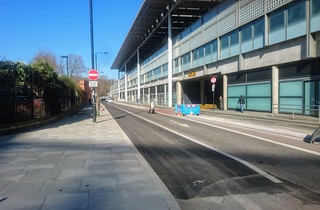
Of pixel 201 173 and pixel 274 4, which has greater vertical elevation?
pixel 274 4

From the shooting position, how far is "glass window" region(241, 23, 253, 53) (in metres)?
31.2

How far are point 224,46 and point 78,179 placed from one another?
31892mm

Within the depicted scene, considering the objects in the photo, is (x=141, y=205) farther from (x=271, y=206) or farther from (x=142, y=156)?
(x=142, y=156)

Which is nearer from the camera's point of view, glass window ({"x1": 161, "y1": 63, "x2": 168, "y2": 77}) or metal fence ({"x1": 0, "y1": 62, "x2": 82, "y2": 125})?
metal fence ({"x1": 0, "y1": 62, "x2": 82, "y2": 125})

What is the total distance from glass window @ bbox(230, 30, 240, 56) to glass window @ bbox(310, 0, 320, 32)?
10842 mm

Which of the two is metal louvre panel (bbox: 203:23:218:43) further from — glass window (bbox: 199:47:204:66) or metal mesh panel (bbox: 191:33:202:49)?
metal mesh panel (bbox: 191:33:202:49)

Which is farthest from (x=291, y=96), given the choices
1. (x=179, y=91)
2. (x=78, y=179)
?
(x=179, y=91)

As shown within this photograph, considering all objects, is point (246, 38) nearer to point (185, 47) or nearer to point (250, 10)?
point (250, 10)

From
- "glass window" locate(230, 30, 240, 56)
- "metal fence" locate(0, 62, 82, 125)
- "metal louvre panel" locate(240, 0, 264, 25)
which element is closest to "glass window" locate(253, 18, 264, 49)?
"metal louvre panel" locate(240, 0, 264, 25)

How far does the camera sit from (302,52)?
24.1 m

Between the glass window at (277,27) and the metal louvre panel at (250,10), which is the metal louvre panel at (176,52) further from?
the glass window at (277,27)

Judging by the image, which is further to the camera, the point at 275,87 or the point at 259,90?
the point at 259,90

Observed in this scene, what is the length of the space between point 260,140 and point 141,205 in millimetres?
8877

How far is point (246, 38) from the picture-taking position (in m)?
31.9
